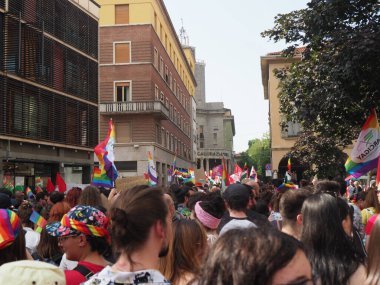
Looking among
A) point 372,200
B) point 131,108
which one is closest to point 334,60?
point 372,200

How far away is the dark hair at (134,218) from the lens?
258cm

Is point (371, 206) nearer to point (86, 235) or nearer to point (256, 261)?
point (86, 235)

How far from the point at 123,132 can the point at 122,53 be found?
638cm

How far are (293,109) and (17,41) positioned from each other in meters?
13.3

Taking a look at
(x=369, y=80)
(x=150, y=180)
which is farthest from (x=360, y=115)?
(x=150, y=180)

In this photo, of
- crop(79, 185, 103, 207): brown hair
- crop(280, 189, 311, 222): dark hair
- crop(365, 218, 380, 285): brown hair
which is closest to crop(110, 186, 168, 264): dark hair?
crop(365, 218, 380, 285): brown hair

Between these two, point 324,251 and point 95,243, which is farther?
point 95,243

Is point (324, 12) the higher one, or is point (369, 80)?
point (324, 12)

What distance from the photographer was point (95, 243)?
3.66 meters

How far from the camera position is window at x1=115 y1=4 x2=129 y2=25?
39625 mm

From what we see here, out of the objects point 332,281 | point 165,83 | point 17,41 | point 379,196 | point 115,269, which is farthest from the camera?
point 165,83

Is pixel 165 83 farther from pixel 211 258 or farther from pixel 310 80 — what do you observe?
pixel 211 258

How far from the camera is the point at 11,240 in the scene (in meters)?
3.35

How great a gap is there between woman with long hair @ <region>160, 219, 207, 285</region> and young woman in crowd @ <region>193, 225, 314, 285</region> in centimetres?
187
